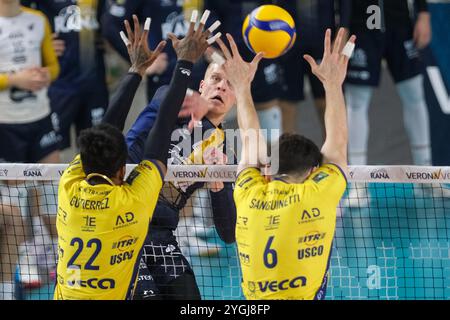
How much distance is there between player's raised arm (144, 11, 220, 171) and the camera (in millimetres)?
6703

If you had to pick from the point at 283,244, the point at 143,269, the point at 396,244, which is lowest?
the point at 396,244

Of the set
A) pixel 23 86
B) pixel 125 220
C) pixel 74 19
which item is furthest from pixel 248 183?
pixel 74 19

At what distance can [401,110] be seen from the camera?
13047 millimetres

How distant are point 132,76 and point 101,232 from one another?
1344mm

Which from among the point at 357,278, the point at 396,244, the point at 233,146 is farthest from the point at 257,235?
the point at 396,244

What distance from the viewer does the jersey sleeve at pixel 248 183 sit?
643cm

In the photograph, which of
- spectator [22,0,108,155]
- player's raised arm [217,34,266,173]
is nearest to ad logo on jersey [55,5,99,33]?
spectator [22,0,108,155]

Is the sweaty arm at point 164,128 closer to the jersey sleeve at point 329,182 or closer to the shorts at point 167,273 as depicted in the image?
the jersey sleeve at point 329,182

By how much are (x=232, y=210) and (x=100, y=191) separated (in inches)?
62.9

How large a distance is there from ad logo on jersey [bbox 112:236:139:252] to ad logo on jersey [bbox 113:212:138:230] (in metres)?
0.08

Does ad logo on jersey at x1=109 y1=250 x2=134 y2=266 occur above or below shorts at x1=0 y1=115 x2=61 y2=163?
above

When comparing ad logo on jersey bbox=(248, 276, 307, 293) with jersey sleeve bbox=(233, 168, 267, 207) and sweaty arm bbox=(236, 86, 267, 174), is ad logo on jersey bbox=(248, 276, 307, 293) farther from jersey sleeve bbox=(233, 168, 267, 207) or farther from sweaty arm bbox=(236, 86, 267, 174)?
sweaty arm bbox=(236, 86, 267, 174)

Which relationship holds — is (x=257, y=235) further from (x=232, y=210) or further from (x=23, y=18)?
(x=23, y=18)
